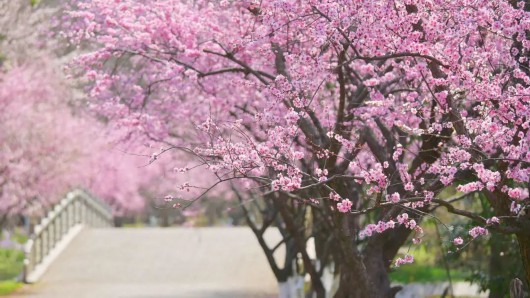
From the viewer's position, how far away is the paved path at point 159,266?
25.7 metres

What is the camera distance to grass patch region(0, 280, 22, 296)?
25895 millimetres

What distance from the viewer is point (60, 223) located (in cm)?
3288

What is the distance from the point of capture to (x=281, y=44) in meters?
13.5

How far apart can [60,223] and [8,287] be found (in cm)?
643

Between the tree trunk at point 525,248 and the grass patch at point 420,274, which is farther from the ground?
the grass patch at point 420,274

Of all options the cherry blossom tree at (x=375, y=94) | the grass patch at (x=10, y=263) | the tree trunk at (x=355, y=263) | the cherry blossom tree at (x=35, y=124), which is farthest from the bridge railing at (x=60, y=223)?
the tree trunk at (x=355, y=263)

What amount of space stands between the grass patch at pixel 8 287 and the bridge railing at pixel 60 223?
16.7 inches

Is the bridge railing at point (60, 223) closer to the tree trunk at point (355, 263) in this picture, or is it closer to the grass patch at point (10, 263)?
the grass patch at point (10, 263)

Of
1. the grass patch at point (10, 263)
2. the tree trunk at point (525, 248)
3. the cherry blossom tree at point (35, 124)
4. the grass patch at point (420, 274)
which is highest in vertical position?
the cherry blossom tree at point (35, 124)

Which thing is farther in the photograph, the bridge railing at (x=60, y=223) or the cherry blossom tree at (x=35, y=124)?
the bridge railing at (x=60, y=223)

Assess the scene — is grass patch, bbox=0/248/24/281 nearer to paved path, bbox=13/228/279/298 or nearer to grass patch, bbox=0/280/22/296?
paved path, bbox=13/228/279/298

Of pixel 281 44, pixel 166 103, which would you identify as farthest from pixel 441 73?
pixel 166 103

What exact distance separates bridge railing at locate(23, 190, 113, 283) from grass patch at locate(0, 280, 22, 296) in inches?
16.7

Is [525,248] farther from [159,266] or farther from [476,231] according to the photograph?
[159,266]
